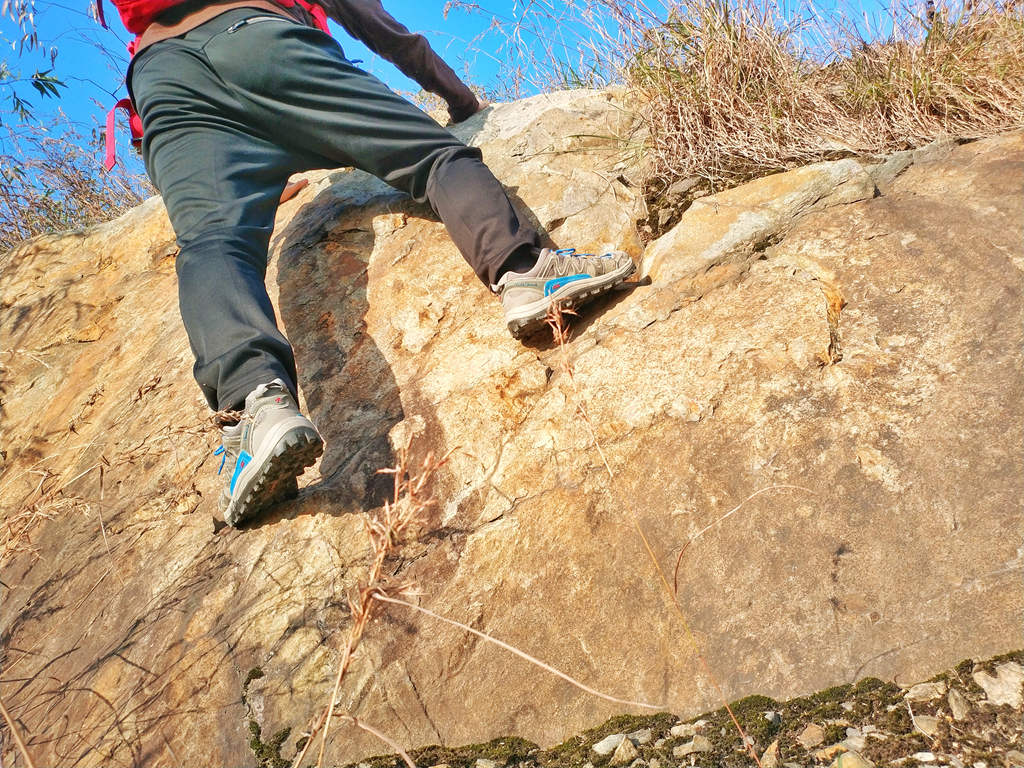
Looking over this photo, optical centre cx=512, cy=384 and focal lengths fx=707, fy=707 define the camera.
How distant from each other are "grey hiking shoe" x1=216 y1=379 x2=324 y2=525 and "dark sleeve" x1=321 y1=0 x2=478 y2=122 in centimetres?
201

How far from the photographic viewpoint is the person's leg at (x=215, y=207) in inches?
66.4

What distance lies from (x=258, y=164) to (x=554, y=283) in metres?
1.00

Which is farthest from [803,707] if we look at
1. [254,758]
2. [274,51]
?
[274,51]

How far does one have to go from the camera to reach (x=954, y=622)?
1.14 m

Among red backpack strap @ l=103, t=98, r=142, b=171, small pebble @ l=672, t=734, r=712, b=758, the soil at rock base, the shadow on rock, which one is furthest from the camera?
red backpack strap @ l=103, t=98, r=142, b=171

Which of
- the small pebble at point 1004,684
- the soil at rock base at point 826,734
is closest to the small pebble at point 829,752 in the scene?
the soil at rock base at point 826,734

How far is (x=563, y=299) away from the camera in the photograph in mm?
1885

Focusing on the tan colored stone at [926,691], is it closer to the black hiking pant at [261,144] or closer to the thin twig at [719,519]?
the thin twig at [719,519]

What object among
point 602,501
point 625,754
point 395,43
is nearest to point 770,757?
point 625,754

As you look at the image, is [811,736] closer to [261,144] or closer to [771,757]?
[771,757]

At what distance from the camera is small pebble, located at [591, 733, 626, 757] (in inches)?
45.9

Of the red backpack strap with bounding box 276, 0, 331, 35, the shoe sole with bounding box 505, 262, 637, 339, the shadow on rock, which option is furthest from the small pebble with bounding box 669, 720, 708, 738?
the red backpack strap with bounding box 276, 0, 331, 35

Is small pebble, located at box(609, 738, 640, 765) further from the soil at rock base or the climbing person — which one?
the climbing person

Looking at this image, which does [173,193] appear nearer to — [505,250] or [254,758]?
[505,250]
